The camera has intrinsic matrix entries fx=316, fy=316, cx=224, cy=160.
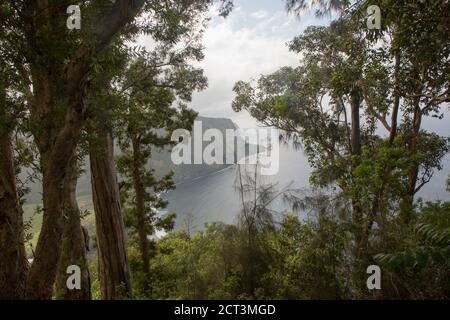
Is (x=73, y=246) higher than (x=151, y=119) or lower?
lower

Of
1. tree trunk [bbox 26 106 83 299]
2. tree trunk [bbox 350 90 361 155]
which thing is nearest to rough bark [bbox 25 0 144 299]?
tree trunk [bbox 26 106 83 299]

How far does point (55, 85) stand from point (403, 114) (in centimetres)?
716

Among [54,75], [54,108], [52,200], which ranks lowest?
[52,200]

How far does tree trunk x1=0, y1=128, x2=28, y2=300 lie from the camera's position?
3.02 meters

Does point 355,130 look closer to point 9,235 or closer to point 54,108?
point 54,108

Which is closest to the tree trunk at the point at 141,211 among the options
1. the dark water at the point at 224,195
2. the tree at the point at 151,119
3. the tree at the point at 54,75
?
the tree at the point at 151,119

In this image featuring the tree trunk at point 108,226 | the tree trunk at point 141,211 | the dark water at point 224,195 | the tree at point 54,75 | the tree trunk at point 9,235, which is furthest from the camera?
the dark water at point 224,195

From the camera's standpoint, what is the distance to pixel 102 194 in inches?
218

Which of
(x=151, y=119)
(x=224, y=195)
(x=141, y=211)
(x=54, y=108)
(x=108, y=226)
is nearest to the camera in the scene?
(x=54, y=108)

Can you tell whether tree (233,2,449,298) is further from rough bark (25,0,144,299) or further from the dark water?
the dark water

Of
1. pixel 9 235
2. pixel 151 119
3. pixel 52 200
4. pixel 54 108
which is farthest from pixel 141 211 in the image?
pixel 54 108

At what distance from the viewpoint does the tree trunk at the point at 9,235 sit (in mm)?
3021

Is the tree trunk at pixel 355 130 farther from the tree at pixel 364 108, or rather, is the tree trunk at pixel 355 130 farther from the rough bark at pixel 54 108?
the rough bark at pixel 54 108

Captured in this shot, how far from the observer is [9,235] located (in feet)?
10.0
